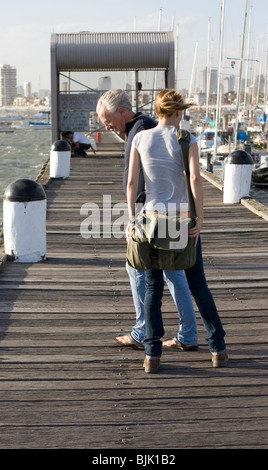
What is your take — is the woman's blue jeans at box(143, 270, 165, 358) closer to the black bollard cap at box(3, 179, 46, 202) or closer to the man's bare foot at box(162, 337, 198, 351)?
the man's bare foot at box(162, 337, 198, 351)

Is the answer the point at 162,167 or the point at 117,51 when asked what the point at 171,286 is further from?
the point at 117,51

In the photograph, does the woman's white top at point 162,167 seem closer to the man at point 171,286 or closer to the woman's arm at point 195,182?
the woman's arm at point 195,182

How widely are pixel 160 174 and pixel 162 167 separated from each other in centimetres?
5

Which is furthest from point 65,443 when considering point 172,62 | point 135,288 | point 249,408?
point 172,62

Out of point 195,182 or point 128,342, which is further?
point 128,342

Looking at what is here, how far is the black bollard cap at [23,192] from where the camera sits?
7863mm

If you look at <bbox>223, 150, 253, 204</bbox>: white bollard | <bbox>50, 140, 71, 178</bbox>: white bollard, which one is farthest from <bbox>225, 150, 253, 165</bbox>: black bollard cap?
<bbox>50, 140, 71, 178</bbox>: white bollard

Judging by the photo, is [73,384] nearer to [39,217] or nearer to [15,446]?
[15,446]

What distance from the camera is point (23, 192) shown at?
7.87m

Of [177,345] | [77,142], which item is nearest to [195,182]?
[177,345]

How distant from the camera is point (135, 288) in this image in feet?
16.9

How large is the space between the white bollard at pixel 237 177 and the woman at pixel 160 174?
7.73 metres

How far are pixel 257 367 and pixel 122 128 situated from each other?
79.5 inches

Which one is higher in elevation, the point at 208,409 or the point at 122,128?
the point at 122,128
